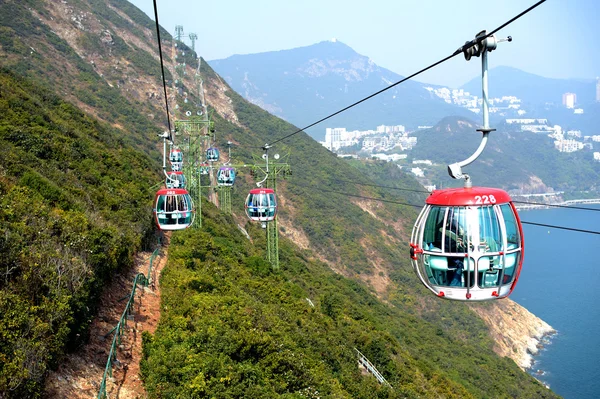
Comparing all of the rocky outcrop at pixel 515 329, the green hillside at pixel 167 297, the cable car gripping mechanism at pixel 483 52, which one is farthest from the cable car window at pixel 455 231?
the rocky outcrop at pixel 515 329

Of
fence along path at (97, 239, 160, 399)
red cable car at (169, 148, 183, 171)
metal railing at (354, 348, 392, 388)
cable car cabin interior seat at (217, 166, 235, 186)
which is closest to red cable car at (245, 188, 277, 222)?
metal railing at (354, 348, 392, 388)

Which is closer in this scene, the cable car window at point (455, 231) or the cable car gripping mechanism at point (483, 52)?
the cable car gripping mechanism at point (483, 52)

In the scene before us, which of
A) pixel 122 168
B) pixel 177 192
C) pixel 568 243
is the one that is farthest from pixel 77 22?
pixel 568 243

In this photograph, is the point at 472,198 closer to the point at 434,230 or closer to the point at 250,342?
the point at 434,230

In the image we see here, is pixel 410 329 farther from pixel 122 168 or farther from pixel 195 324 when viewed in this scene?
pixel 195 324

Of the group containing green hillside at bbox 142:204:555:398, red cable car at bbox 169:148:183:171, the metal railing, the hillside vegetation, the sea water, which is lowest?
the sea water

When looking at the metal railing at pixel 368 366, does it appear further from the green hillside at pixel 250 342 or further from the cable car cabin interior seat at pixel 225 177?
the cable car cabin interior seat at pixel 225 177

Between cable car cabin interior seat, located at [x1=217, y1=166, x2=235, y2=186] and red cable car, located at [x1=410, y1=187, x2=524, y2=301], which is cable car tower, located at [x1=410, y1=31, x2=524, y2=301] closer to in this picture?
red cable car, located at [x1=410, y1=187, x2=524, y2=301]
